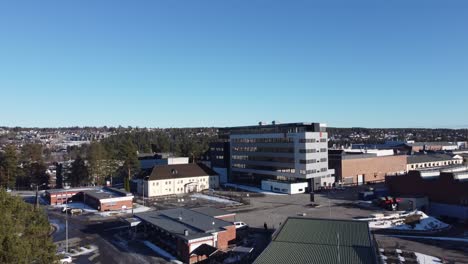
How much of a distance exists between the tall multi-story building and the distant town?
0.22 metres

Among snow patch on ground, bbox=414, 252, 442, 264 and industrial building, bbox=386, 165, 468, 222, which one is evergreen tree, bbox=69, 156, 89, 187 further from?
Answer: snow patch on ground, bbox=414, 252, 442, 264

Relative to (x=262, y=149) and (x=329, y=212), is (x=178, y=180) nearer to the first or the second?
(x=262, y=149)

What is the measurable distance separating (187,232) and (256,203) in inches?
1181

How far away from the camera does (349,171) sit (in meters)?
89.4

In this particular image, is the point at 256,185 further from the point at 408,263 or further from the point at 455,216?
the point at 408,263

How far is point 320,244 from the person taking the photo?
30.3m

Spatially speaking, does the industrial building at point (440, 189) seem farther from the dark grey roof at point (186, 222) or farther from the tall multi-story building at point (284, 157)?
the dark grey roof at point (186, 222)

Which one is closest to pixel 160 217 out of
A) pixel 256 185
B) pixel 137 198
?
pixel 137 198

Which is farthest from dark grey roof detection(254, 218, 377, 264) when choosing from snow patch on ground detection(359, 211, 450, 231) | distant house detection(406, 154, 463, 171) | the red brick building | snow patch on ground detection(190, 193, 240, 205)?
distant house detection(406, 154, 463, 171)

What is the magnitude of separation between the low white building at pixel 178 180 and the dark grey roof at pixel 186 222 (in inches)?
1192

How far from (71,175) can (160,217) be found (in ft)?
172

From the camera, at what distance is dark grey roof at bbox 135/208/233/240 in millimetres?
38906

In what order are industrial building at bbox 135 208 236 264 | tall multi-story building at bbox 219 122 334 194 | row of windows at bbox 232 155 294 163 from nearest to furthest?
industrial building at bbox 135 208 236 264, tall multi-story building at bbox 219 122 334 194, row of windows at bbox 232 155 294 163

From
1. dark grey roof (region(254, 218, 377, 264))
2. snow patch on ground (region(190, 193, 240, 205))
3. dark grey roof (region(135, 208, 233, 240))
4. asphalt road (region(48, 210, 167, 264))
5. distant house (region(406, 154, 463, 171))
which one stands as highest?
distant house (region(406, 154, 463, 171))
